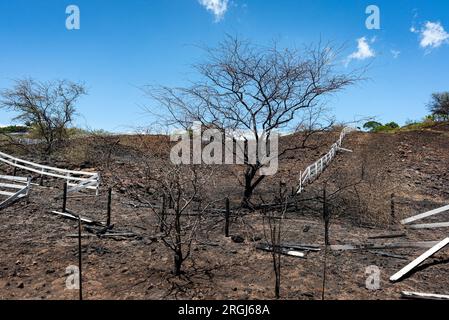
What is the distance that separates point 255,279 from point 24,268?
435cm

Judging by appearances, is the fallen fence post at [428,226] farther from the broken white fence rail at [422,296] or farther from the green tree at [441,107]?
the green tree at [441,107]

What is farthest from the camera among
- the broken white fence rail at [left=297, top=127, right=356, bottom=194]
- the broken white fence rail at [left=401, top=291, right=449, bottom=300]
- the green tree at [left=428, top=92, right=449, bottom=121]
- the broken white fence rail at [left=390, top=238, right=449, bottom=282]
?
the green tree at [left=428, top=92, right=449, bottom=121]

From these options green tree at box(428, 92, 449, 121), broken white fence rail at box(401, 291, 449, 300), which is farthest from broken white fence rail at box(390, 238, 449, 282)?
green tree at box(428, 92, 449, 121)

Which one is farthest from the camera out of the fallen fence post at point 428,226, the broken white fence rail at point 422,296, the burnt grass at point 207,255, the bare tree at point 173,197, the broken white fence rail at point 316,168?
the broken white fence rail at point 316,168

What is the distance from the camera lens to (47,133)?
23422 mm

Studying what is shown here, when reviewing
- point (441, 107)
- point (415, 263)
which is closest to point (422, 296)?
point (415, 263)

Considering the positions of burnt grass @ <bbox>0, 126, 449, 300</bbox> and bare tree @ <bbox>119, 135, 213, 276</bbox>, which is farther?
bare tree @ <bbox>119, 135, 213, 276</bbox>

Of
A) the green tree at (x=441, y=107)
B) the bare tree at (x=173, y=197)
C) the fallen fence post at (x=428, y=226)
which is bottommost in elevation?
the fallen fence post at (x=428, y=226)

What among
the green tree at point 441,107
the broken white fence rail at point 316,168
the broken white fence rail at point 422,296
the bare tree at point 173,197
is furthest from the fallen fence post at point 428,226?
the green tree at point 441,107

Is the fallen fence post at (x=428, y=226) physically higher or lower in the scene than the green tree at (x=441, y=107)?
lower

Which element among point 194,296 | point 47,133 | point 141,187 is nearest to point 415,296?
point 194,296

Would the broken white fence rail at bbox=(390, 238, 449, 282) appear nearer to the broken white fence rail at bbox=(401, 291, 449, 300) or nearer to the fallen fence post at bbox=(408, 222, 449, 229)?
the broken white fence rail at bbox=(401, 291, 449, 300)

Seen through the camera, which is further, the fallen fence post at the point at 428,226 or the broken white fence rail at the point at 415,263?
the fallen fence post at the point at 428,226
